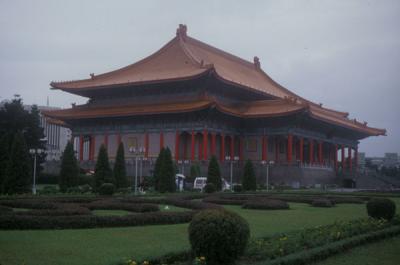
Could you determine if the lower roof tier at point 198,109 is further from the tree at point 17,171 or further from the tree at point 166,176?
the tree at point 17,171

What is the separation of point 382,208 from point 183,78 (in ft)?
99.3

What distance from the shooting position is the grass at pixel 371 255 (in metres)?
10.2

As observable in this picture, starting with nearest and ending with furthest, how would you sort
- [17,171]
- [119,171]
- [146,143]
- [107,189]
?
[107,189] < [17,171] < [119,171] < [146,143]

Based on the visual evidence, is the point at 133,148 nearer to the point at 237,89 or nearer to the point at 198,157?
the point at 198,157

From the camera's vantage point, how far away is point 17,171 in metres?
27.8

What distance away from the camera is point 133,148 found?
158 ft

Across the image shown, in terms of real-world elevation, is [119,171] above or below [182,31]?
below

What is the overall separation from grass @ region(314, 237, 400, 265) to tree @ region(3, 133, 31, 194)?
66.3 feet

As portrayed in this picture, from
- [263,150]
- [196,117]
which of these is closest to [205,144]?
[196,117]

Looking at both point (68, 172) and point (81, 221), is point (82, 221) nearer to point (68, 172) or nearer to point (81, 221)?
point (81, 221)

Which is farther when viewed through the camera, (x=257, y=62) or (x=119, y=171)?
(x=257, y=62)

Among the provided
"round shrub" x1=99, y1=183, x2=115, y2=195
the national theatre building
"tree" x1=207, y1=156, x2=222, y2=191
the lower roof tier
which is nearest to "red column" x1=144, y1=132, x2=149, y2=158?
the national theatre building

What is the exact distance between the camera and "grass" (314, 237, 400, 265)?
1017 centimetres

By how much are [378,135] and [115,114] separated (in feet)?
106
